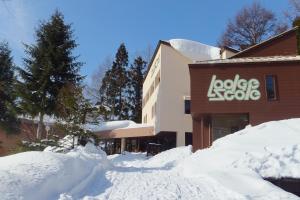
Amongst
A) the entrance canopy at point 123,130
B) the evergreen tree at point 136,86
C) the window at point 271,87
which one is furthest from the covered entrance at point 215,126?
the evergreen tree at point 136,86

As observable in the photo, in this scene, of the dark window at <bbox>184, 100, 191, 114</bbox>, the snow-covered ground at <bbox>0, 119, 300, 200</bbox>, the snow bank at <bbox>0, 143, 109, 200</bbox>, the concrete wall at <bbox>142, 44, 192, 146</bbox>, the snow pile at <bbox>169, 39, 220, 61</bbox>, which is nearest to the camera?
the snow bank at <bbox>0, 143, 109, 200</bbox>

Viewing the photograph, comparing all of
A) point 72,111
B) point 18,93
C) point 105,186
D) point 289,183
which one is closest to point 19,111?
point 18,93

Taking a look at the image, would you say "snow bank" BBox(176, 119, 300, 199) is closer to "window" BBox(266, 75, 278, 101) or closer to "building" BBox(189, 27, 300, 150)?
"building" BBox(189, 27, 300, 150)

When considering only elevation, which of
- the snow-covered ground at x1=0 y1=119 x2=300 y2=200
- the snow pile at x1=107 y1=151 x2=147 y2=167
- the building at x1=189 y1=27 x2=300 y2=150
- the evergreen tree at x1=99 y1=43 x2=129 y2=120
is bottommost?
the snow pile at x1=107 y1=151 x2=147 y2=167

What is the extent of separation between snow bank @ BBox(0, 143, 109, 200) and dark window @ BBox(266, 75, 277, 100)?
1176cm

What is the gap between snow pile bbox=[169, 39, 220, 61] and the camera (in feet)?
99.7

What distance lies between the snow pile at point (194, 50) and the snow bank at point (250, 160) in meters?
16.7

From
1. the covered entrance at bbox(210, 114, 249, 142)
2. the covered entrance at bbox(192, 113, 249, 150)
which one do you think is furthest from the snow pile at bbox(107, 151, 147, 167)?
the covered entrance at bbox(210, 114, 249, 142)

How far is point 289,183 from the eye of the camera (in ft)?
33.3

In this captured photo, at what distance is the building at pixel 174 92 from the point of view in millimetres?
28672

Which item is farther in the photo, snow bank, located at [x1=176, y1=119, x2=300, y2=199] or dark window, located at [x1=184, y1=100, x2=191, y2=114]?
dark window, located at [x1=184, y1=100, x2=191, y2=114]

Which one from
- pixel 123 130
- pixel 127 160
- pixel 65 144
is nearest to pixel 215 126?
pixel 127 160

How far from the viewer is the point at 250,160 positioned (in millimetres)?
10883

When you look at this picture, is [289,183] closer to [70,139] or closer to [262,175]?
[262,175]
